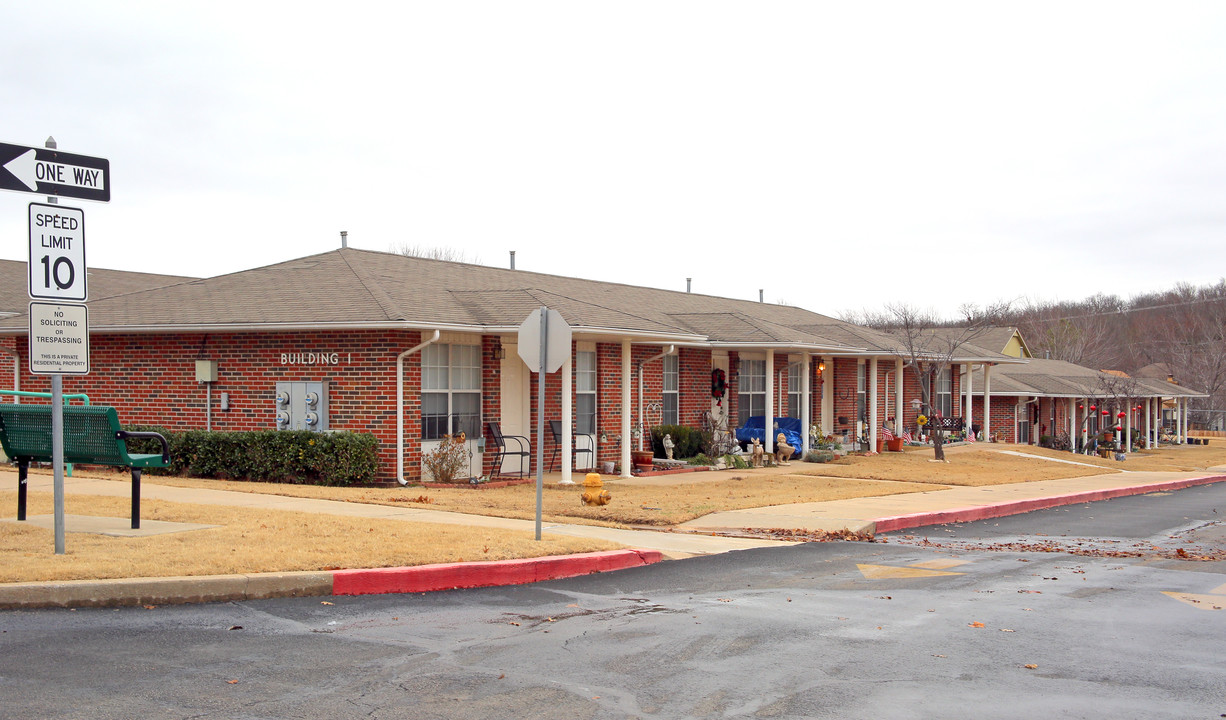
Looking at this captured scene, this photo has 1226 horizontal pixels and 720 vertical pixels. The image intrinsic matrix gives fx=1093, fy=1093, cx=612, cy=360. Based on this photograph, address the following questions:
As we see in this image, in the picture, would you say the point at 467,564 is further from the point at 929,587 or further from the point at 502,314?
the point at 502,314

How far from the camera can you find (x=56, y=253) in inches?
340

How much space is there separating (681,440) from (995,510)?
8813 millimetres

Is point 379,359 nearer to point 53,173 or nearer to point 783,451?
point 53,173

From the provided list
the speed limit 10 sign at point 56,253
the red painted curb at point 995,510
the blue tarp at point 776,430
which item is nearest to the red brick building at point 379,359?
the blue tarp at point 776,430

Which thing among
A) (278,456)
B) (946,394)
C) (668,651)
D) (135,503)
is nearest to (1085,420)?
(946,394)

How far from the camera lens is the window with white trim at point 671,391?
24.6 metres

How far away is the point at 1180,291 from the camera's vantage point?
10831 centimetres

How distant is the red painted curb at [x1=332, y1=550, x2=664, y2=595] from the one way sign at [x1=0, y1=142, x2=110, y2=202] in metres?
3.69

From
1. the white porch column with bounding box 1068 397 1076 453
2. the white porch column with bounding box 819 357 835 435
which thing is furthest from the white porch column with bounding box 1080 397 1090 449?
the white porch column with bounding box 819 357 835 435

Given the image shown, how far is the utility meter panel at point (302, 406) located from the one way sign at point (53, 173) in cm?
910

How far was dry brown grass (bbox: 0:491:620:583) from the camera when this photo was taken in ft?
27.3

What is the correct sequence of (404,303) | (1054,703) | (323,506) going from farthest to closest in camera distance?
(404,303) < (323,506) < (1054,703)

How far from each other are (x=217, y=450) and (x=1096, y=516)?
44.9 ft

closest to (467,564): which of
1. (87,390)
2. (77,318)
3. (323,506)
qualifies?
(77,318)
